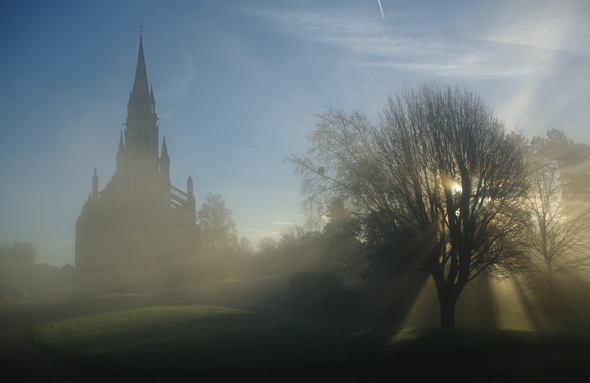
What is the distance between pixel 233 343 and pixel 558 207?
21161mm

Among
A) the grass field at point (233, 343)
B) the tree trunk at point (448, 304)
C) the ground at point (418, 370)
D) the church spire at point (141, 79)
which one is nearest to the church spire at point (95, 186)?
the church spire at point (141, 79)

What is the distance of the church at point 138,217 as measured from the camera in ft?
157

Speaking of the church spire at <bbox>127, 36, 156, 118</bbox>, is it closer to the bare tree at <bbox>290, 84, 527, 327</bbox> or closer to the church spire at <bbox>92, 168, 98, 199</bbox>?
the church spire at <bbox>92, 168, 98, 199</bbox>

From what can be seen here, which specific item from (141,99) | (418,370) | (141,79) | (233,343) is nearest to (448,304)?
(418,370)

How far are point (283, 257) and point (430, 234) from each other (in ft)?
138

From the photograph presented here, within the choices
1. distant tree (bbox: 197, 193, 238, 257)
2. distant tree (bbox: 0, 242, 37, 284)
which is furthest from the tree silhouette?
distant tree (bbox: 0, 242, 37, 284)

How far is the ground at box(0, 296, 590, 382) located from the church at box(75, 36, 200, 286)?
36100 millimetres

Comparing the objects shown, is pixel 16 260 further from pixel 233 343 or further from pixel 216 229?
pixel 233 343

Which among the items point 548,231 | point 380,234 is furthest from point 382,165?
Answer: point 548,231

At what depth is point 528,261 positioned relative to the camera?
14.4 meters

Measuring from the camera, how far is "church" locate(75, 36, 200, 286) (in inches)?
1887

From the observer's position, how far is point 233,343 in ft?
34.8

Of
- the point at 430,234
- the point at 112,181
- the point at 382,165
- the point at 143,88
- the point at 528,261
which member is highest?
the point at 143,88

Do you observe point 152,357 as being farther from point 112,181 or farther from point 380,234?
point 112,181
